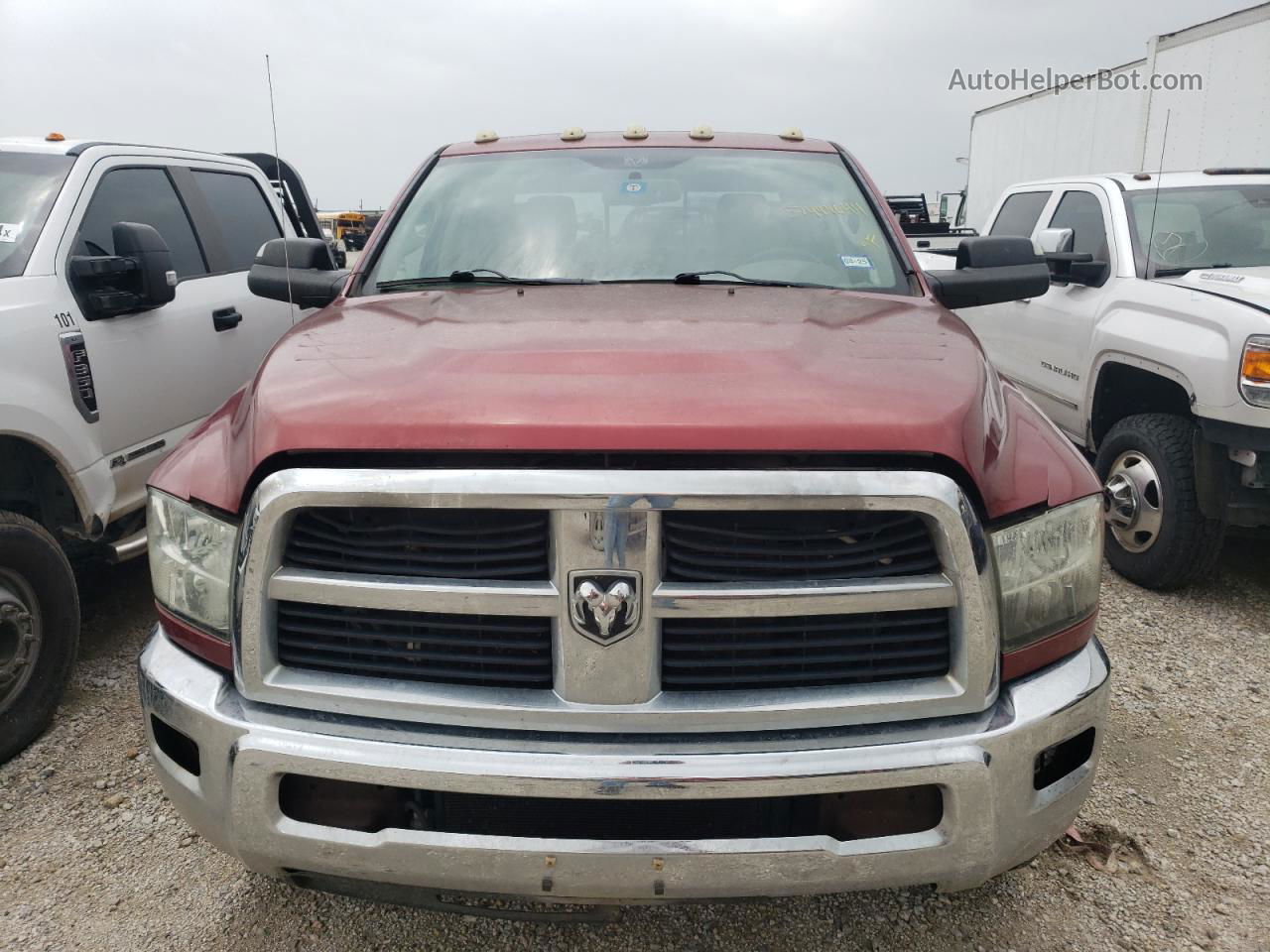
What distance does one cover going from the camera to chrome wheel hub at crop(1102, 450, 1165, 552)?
438 cm

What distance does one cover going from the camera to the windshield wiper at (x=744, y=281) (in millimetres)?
2727

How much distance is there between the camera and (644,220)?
3.00 meters

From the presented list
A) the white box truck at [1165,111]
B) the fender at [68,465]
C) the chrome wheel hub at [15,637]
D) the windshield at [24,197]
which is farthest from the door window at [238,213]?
the white box truck at [1165,111]

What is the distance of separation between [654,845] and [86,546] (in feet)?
10.8

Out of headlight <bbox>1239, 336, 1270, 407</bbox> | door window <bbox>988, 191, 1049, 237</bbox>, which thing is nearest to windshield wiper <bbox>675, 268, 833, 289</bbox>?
headlight <bbox>1239, 336, 1270, 407</bbox>

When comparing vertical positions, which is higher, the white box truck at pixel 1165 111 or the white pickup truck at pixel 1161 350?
the white box truck at pixel 1165 111

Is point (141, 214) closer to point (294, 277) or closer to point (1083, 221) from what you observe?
point (294, 277)

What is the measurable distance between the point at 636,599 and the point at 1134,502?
373 centimetres

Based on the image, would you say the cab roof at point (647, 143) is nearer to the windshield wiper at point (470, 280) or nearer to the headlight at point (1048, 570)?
the windshield wiper at point (470, 280)

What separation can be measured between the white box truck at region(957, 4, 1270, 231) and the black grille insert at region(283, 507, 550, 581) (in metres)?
4.63

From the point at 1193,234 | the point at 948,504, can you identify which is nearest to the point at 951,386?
the point at 948,504

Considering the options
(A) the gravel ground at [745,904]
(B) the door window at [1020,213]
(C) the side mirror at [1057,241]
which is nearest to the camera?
(A) the gravel ground at [745,904]

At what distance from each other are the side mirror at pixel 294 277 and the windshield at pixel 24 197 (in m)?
1.06

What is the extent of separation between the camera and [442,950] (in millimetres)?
2223
